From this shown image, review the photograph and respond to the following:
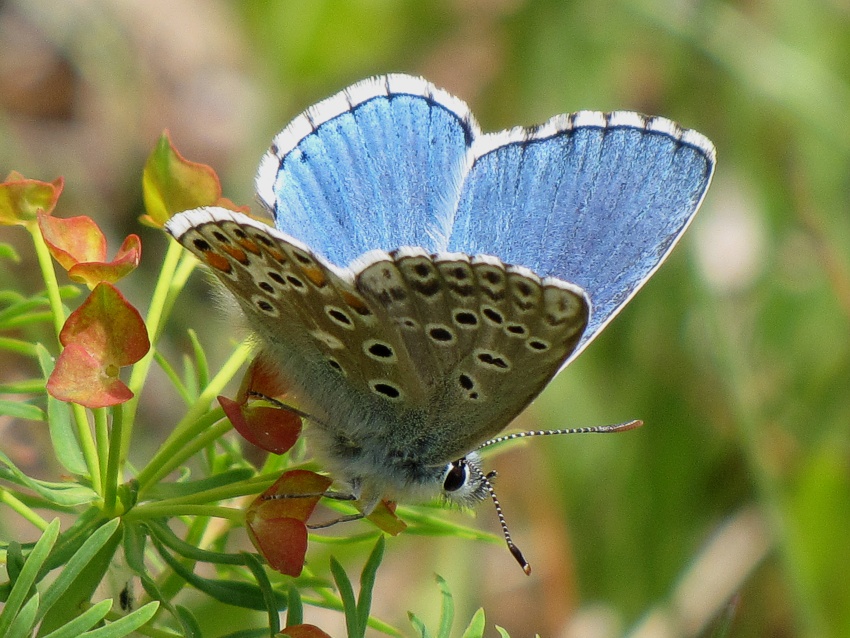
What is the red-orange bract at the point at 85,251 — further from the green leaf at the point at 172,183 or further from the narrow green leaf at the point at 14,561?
the narrow green leaf at the point at 14,561

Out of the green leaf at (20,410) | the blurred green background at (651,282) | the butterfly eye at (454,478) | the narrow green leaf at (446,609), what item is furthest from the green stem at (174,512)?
the blurred green background at (651,282)

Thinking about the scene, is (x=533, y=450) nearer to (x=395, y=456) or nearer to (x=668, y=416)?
(x=668, y=416)

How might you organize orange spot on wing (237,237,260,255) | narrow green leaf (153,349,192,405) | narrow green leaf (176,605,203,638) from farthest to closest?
narrow green leaf (153,349,192,405)
orange spot on wing (237,237,260,255)
narrow green leaf (176,605,203,638)

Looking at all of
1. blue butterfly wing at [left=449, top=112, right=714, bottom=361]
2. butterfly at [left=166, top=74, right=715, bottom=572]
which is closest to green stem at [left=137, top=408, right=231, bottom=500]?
butterfly at [left=166, top=74, right=715, bottom=572]

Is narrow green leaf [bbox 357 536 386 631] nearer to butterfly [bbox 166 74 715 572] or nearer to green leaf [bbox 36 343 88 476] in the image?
butterfly [bbox 166 74 715 572]

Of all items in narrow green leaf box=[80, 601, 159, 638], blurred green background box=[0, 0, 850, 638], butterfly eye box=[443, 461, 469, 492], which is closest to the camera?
narrow green leaf box=[80, 601, 159, 638]

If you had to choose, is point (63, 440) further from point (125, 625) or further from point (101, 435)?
point (125, 625)

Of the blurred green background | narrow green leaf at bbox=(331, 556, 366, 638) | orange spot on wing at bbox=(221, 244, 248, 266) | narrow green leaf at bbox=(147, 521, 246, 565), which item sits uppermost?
orange spot on wing at bbox=(221, 244, 248, 266)
